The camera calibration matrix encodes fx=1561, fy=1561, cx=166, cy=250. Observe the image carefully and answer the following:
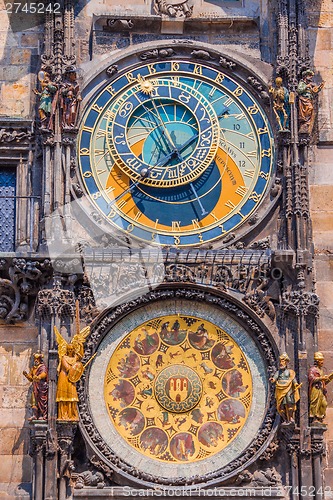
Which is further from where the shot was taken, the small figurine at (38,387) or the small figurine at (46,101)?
Answer: the small figurine at (46,101)

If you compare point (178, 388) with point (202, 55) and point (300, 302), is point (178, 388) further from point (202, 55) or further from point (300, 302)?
point (202, 55)

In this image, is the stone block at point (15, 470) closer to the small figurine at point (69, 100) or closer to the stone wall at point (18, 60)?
the small figurine at point (69, 100)

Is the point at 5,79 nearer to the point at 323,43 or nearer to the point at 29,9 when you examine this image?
the point at 29,9

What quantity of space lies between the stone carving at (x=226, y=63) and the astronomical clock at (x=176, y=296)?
0.28 feet

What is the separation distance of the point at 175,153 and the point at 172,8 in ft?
6.50

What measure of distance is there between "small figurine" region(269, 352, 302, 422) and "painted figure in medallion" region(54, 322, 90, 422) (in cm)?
229

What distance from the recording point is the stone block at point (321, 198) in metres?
19.4

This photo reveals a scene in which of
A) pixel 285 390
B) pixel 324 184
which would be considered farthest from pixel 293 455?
pixel 324 184

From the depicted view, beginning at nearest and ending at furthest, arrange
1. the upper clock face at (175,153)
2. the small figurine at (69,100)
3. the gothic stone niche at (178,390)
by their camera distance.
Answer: the gothic stone niche at (178,390), the upper clock face at (175,153), the small figurine at (69,100)

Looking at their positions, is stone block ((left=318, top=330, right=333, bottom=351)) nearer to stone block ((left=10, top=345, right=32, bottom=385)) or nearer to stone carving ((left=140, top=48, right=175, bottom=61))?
stone block ((left=10, top=345, right=32, bottom=385))

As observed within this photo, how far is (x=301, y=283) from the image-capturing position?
18.7m

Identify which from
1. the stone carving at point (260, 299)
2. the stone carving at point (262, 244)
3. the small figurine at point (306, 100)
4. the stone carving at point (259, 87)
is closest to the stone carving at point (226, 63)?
the stone carving at point (259, 87)

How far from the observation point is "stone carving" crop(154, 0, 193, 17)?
65.4 feet

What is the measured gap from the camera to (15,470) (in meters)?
18.3
